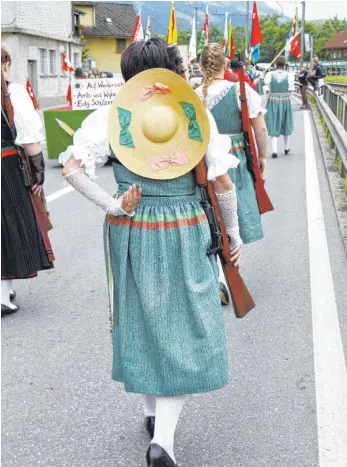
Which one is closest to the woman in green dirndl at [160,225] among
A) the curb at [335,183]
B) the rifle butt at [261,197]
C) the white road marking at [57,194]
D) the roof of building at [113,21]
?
the rifle butt at [261,197]

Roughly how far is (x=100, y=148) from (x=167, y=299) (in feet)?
2.02

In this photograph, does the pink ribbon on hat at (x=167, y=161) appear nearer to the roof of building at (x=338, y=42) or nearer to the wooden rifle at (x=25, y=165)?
the wooden rifle at (x=25, y=165)

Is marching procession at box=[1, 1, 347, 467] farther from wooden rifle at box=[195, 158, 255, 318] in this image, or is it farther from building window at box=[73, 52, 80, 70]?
building window at box=[73, 52, 80, 70]

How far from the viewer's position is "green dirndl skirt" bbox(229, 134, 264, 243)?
5.18m

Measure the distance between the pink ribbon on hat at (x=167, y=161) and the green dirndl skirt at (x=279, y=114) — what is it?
1100 cm

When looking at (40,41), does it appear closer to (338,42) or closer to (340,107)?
(340,107)

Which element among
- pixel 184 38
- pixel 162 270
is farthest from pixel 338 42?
pixel 162 270

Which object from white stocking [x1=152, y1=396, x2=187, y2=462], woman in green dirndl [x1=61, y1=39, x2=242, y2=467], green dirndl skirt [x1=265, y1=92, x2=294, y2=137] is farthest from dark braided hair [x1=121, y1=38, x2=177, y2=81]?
green dirndl skirt [x1=265, y1=92, x2=294, y2=137]

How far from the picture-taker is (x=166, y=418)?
116 inches

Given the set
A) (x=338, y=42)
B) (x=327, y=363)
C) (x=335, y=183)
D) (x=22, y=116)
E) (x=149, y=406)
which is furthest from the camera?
(x=338, y=42)

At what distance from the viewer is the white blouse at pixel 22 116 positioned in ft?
15.1

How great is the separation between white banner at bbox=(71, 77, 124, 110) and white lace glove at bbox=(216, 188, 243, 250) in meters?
10.4

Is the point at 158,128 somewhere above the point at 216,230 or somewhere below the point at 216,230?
above

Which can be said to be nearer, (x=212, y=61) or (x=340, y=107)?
(x=212, y=61)
